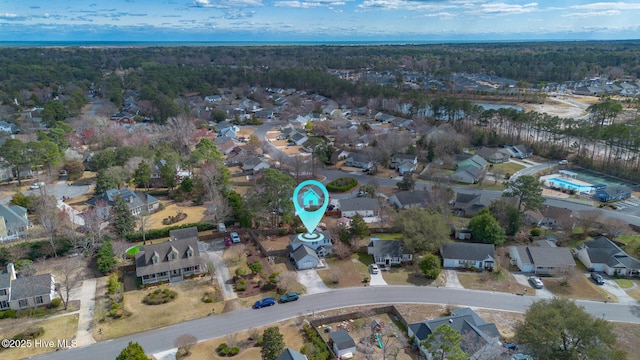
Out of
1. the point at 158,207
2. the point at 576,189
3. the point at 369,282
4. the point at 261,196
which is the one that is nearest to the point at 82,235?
the point at 158,207

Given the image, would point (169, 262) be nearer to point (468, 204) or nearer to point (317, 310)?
point (317, 310)

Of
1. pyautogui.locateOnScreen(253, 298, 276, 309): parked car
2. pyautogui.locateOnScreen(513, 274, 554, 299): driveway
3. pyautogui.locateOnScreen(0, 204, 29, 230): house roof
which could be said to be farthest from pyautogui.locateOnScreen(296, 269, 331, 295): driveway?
pyautogui.locateOnScreen(0, 204, 29, 230): house roof

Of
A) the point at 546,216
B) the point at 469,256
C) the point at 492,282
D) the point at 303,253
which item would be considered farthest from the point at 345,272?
the point at 546,216

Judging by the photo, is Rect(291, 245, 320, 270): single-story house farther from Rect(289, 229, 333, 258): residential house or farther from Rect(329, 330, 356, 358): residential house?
Rect(329, 330, 356, 358): residential house

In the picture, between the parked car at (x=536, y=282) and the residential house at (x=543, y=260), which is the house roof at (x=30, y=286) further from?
the residential house at (x=543, y=260)

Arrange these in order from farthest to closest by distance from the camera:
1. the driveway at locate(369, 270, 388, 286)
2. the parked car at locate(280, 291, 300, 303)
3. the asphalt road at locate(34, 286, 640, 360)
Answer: the driveway at locate(369, 270, 388, 286) → the parked car at locate(280, 291, 300, 303) → the asphalt road at locate(34, 286, 640, 360)

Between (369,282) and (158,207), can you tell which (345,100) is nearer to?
(158,207)
